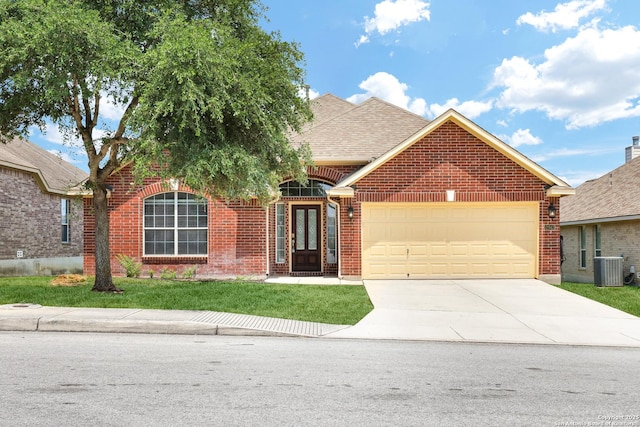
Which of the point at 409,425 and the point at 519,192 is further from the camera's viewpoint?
the point at 519,192

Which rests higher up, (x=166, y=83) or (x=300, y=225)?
(x=166, y=83)

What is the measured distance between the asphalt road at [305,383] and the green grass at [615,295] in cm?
486

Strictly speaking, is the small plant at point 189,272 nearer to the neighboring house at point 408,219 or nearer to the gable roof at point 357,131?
the neighboring house at point 408,219

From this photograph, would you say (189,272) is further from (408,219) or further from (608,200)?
(608,200)

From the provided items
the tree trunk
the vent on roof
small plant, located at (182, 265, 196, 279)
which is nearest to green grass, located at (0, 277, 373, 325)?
the tree trunk

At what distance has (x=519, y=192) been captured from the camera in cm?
1575

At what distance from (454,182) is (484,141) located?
1.59 m

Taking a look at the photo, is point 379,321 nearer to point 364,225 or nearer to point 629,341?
point 629,341

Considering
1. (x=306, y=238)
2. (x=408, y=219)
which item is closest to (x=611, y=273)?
(x=408, y=219)

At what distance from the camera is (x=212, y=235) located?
1619 cm

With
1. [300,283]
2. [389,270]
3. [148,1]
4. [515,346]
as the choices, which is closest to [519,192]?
[389,270]

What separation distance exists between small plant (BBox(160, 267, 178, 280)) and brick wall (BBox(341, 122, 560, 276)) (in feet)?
17.4

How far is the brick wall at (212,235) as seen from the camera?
16.2 m

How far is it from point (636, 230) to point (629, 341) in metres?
11.1
